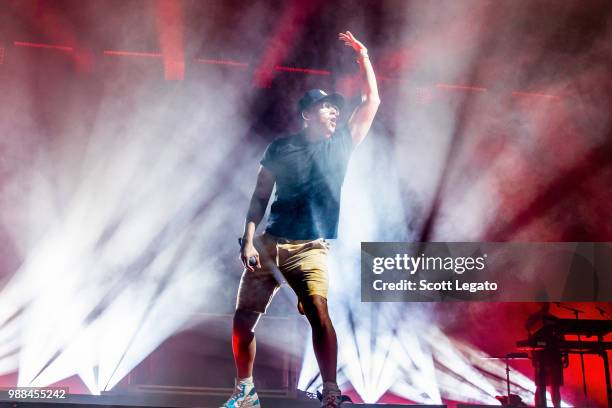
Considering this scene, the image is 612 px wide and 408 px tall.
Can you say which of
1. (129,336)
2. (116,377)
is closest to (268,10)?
(129,336)

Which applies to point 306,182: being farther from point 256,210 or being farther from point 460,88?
point 460,88

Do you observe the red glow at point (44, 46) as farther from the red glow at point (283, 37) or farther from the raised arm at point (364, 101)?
the raised arm at point (364, 101)

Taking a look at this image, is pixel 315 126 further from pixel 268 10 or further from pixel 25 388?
pixel 25 388

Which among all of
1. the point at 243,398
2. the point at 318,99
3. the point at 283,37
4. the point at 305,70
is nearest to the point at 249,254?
the point at 243,398

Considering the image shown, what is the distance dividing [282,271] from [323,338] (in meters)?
0.44

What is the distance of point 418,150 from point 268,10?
1475 millimetres

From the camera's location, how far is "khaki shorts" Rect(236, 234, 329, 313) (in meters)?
2.80

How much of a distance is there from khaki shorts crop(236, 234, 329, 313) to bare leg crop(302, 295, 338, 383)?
10 centimetres

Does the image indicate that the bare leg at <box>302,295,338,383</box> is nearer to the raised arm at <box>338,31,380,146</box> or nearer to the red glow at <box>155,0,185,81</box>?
the raised arm at <box>338,31,380,146</box>

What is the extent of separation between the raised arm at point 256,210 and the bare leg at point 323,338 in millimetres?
397

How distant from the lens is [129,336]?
12.2 feet

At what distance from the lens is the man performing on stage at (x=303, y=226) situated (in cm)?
273

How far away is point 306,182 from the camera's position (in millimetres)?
3082

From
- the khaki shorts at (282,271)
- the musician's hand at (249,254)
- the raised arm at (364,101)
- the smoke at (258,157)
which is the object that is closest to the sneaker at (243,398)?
the khaki shorts at (282,271)
